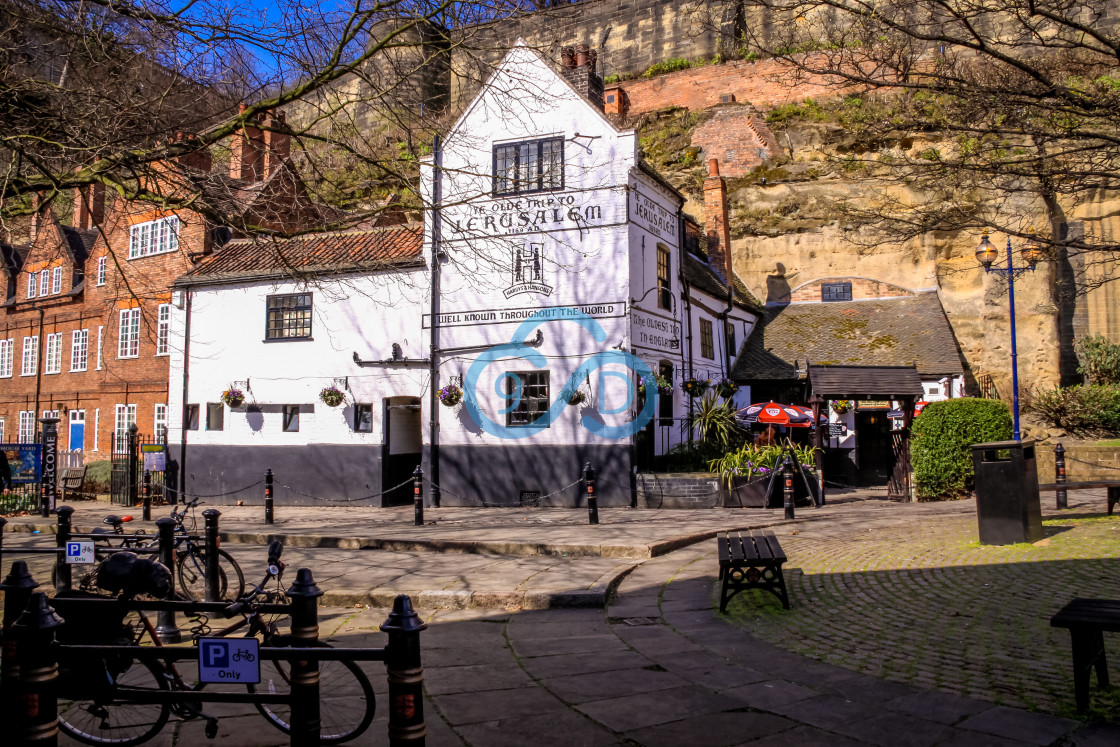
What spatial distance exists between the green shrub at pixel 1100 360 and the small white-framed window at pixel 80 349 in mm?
37155

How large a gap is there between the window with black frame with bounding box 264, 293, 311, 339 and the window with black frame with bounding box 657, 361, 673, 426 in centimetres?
956

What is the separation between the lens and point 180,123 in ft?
27.5

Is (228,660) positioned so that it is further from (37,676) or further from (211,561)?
(211,561)

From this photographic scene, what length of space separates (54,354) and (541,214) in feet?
77.0

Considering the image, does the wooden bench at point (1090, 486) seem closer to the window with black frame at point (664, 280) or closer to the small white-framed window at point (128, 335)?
the window with black frame at point (664, 280)

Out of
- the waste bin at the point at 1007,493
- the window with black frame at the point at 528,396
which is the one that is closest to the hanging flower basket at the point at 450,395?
the window with black frame at the point at 528,396

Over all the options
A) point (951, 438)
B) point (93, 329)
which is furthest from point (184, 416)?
point (951, 438)

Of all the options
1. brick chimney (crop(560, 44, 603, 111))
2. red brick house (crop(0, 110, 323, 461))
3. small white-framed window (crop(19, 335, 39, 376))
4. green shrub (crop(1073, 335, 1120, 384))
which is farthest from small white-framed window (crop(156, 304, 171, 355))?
green shrub (crop(1073, 335, 1120, 384))

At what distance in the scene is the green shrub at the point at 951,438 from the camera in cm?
1516

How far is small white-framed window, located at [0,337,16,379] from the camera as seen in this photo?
107 feet

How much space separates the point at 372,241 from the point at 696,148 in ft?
68.2

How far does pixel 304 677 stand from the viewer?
3.45 metres

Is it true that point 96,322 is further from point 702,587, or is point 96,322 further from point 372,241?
point 702,587

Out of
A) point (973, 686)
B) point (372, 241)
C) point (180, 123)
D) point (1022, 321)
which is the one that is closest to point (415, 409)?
point (372, 241)
